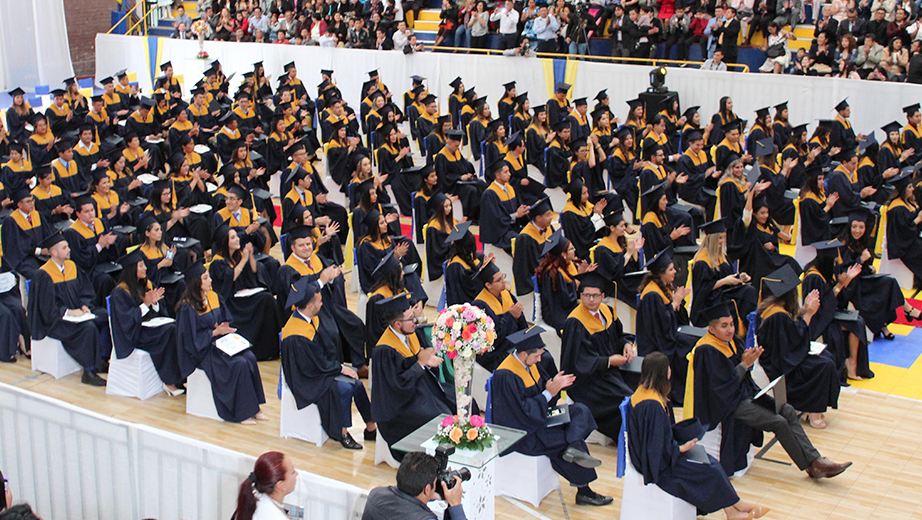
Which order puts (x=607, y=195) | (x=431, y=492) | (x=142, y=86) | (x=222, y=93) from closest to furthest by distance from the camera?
(x=431, y=492) < (x=607, y=195) < (x=222, y=93) < (x=142, y=86)

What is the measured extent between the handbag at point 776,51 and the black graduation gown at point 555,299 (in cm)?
1175

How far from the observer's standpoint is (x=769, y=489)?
712 centimetres

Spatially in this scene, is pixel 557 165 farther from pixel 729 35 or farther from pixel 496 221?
pixel 729 35

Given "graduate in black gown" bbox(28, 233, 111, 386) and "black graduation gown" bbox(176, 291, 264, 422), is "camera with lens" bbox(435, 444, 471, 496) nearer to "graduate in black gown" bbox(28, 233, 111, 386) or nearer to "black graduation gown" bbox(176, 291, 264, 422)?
"black graduation gown" bbox(176, 291, 264, 422)

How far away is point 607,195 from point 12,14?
74.6 feet

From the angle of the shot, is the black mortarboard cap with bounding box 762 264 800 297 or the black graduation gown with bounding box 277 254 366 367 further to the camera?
the black graduation gown with bounding box 277 254 366 367

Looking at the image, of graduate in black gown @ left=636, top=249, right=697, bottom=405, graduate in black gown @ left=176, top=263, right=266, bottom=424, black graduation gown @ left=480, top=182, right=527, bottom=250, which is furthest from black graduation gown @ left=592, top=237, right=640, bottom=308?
graduate in black gown @ left=176, top=263, right=266, bottom=424

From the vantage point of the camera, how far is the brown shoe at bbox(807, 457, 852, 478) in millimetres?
7070

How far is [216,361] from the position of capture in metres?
8.18

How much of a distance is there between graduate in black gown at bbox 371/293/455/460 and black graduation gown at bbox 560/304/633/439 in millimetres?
1171

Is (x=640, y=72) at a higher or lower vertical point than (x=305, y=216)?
higher

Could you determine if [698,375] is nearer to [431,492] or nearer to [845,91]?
[431,492]

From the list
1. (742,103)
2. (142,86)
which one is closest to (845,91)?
(742,103)

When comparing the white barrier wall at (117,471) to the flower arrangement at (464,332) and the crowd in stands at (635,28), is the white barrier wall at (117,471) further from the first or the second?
the crowd in stands at (635,28)
